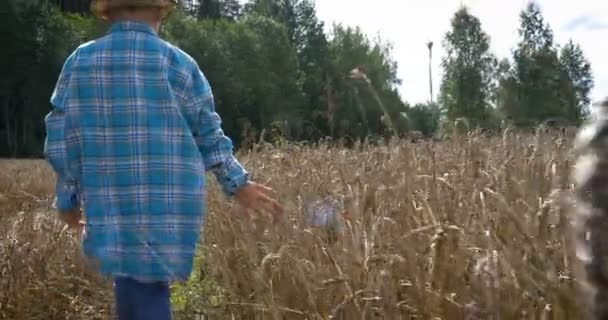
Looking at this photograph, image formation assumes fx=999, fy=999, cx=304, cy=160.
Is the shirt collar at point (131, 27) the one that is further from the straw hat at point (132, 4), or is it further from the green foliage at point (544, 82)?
the green foliage at point (544, 82)

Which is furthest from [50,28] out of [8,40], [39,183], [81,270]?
[81,270]

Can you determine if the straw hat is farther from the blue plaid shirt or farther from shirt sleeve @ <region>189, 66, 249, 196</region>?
shirt sleeve @ <region>189, 66, 249, 196</region>

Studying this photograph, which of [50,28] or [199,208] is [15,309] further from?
[50,28]

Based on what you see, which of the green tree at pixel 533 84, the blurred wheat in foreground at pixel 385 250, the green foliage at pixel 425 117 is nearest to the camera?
the blurred wheat in foreground at pixel 385 250

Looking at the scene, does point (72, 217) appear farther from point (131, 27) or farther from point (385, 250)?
point (385, 250)

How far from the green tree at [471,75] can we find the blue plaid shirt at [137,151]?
975mm

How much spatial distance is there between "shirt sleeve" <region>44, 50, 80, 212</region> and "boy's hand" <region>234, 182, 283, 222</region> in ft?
1.83

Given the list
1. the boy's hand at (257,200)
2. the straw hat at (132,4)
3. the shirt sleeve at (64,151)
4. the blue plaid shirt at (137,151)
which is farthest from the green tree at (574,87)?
the shirt sleeve at (64,151)

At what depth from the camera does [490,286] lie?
4.33 feet

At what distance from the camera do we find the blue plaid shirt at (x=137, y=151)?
10.1ft

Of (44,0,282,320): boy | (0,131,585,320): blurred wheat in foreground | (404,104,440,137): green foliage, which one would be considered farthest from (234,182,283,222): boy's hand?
(404,104,440,137): green foliage

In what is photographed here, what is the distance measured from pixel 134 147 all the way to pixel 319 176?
6.34 ft

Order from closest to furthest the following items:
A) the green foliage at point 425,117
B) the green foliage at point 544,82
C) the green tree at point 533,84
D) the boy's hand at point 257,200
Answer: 1. the green foliage at point 544,82
2. the green tree at point 533,84
3. the boy's hand at point 257,200
4. the green foliage at point 425,117

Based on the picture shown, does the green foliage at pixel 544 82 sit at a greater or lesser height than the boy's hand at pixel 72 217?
greater
